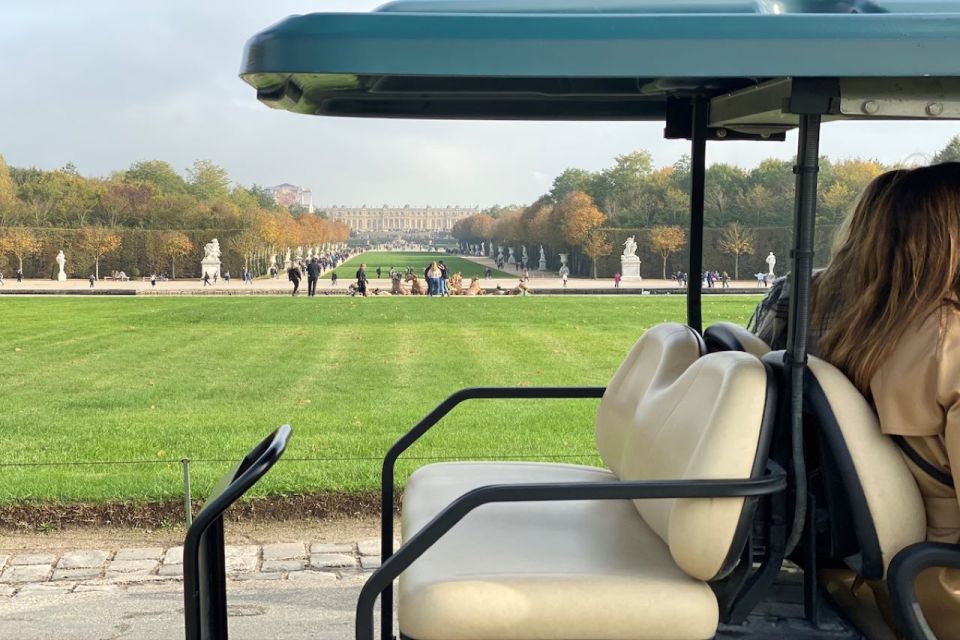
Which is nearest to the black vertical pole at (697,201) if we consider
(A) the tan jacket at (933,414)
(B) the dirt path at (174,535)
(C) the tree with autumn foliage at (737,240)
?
(A) the tan jacket at (933,414)

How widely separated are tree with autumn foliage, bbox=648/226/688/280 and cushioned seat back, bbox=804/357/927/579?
160ft

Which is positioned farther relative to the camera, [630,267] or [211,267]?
[211,267]

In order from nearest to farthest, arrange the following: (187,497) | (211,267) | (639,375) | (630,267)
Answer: (639,375)
(187,497)
(630,267)
(211,267)

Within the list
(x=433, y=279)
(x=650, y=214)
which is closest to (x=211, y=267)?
(x=433, y=279)

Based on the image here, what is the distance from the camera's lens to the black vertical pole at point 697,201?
3.33 m

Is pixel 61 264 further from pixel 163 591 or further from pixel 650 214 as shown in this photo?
pixel 163 591

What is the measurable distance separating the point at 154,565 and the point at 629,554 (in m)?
2.70

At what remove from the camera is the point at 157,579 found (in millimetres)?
4348

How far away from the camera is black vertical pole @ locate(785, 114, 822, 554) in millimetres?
2311

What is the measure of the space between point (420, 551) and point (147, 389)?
973cm

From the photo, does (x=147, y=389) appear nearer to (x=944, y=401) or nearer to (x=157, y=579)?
(x=157, y=579)

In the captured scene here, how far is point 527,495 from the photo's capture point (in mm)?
2172

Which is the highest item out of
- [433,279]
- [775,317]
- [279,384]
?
[775,317]

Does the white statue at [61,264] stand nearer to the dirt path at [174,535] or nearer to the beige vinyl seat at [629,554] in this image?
the dirt path at [174,535]
